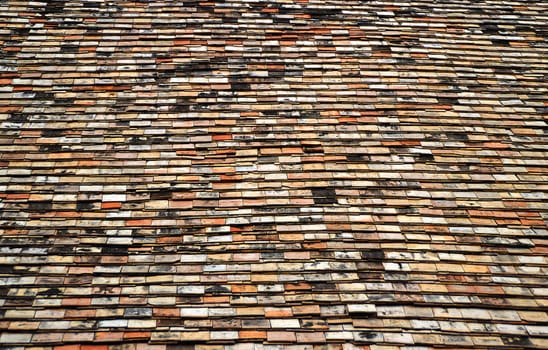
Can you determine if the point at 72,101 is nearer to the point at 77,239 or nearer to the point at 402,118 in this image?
the point at 77,239

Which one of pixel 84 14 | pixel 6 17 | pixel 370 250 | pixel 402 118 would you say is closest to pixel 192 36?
pixel 84 14

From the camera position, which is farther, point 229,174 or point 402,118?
point 402,118

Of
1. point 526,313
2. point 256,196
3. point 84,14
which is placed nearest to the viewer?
point 526,313

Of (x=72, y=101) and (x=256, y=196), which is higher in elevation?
(x=72, y=101)

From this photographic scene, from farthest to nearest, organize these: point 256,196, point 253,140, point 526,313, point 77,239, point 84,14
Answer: point 84,14
point 253,140
point 256,196
point 77,239
point 526,313

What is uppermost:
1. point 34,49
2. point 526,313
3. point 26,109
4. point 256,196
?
point 34,49

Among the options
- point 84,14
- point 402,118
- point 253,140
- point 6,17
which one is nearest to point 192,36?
point 84,14
